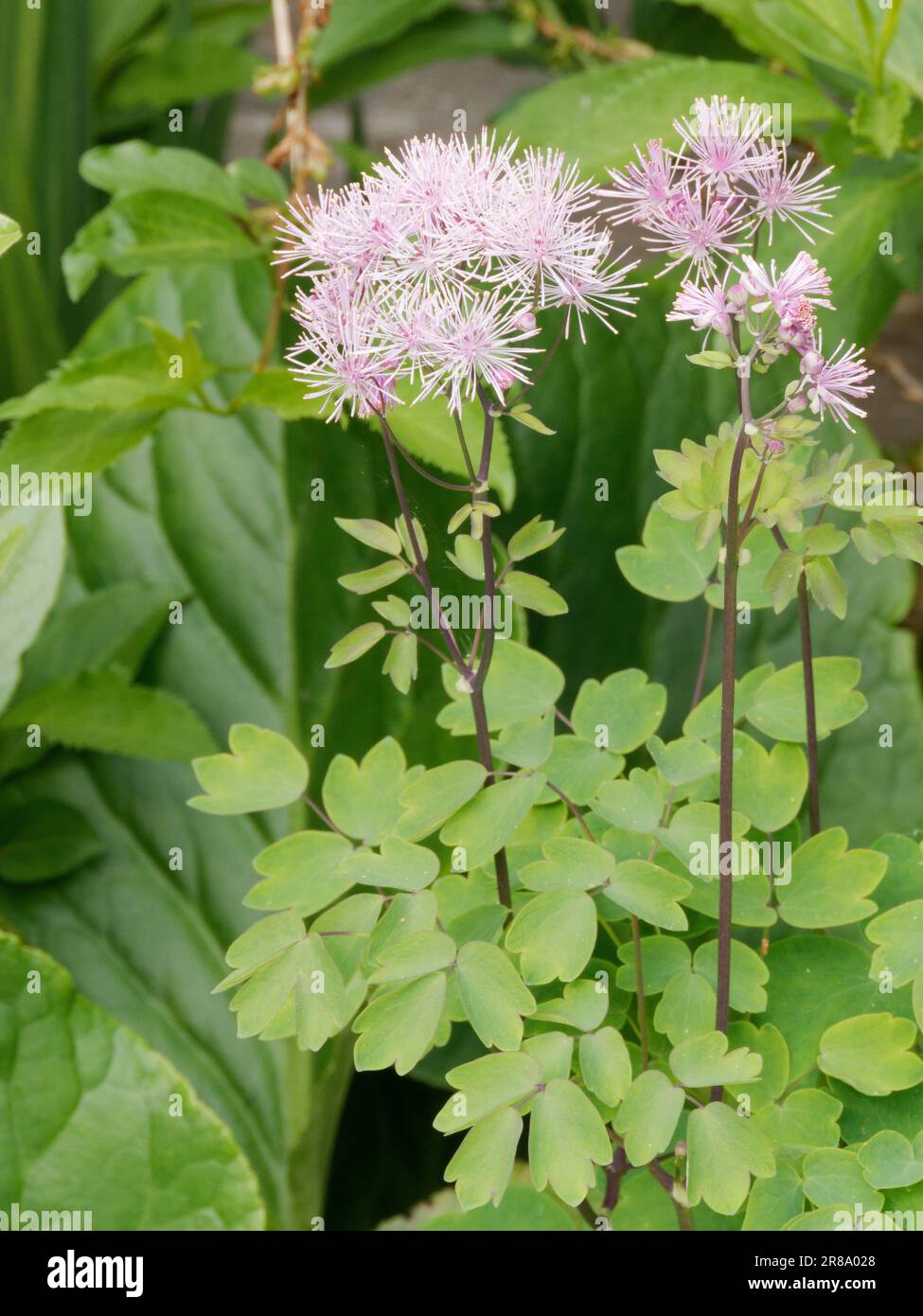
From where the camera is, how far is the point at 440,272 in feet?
1.03

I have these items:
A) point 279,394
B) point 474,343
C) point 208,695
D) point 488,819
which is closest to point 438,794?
point 488,819

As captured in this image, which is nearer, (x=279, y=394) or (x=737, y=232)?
(x=737, y=232)

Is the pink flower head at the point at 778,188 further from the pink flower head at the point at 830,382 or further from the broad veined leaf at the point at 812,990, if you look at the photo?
the broad veined leaf at the point at 812,990

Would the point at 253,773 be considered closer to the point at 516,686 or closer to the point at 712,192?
the point at 516,686

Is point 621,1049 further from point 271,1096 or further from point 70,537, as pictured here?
point 70,537

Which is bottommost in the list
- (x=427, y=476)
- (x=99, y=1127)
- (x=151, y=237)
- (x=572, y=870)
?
(x=99, y=1127)

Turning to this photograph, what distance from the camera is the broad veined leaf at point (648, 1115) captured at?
1.09 feet

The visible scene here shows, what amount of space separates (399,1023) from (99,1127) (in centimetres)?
16

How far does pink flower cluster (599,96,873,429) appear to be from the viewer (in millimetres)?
295

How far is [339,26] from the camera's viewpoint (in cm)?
82

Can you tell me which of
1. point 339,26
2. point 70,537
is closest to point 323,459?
point 70,537

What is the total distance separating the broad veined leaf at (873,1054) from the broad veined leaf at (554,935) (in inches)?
3.1

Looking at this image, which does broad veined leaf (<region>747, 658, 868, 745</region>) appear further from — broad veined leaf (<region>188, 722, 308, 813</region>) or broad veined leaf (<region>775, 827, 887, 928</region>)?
broad veined leaf (<region>188, 722, 308, 813</region>)
